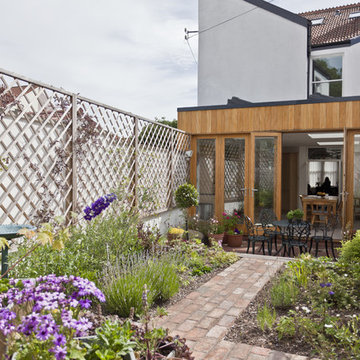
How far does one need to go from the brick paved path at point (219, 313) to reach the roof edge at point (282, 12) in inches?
377

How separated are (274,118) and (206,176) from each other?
1.90 m

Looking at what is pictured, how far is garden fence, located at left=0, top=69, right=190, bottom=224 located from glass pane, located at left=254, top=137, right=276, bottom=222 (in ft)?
8.42

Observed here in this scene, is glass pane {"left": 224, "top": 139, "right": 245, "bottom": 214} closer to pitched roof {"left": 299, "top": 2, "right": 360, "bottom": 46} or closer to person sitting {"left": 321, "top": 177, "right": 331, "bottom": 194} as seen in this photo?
person sitting {"left": 321, "top": 177, "right": 331, "bottom": 194}

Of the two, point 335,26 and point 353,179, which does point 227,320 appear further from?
point 335,26

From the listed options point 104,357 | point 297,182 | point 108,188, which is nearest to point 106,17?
point 108,188

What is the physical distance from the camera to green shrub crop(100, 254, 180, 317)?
273 cm

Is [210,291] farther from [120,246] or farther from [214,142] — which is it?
[214,142]

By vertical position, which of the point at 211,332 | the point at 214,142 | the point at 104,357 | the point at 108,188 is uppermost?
the point at 214,142

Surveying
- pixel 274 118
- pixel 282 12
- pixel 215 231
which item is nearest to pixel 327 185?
pixel 274 118

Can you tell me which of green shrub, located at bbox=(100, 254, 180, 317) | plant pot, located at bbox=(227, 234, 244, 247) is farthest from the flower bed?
plant pot, located at bbox=(227, 234, 244, 247)

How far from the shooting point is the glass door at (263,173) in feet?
24.4

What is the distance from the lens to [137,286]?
2.79m

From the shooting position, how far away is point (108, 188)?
495 cm

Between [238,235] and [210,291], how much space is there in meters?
3.46
